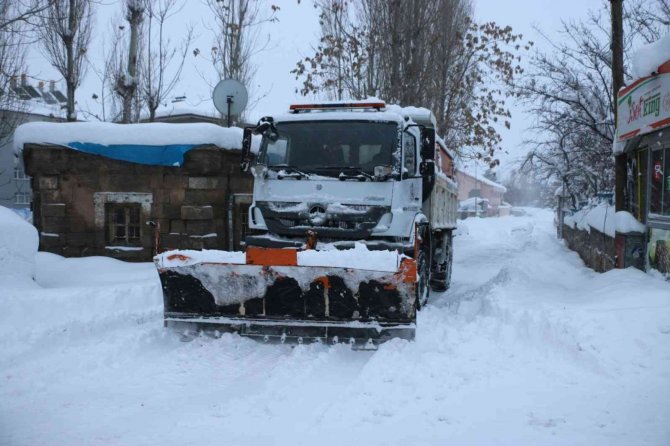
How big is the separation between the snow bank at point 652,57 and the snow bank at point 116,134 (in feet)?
23.5

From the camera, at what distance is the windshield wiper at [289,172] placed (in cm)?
634

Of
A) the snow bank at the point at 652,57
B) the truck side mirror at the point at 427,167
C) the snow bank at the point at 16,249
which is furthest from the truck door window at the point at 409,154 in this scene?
the snow bank at the point at 16,249

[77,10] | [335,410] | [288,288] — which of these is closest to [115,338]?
[288,288]

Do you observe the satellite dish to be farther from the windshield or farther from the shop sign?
the shop sign

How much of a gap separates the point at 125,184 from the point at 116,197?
306 mm

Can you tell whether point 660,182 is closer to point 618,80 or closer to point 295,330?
point 618,80

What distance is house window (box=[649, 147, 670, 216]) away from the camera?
7.43 metres

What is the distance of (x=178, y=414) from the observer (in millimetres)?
3736

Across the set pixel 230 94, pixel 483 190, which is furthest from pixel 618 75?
pixel 483 190

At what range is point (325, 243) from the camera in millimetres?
6141

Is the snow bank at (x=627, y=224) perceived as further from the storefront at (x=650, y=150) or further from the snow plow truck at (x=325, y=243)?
the snow plow truck at (x=325, y=243)

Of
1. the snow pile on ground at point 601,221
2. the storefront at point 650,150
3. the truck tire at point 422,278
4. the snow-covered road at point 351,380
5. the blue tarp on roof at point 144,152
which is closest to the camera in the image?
the snow-covered road at point 351,380

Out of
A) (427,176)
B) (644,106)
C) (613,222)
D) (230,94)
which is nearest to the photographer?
(427,176)

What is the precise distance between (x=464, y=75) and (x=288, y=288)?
1656 centimetres
